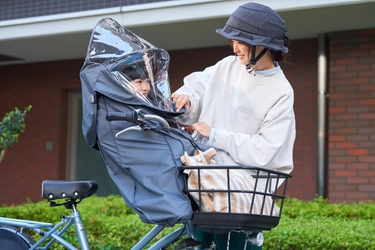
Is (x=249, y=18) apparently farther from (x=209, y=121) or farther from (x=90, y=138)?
(x=90, y=138)

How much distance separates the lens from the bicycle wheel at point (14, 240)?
3.46 metres

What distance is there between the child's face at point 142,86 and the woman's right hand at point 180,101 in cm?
21

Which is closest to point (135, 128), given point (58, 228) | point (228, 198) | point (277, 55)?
point (228, 198)

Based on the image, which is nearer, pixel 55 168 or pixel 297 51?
pixel 297 51

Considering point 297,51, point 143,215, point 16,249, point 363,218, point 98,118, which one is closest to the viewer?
point 143,215

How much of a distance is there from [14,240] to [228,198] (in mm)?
Result: 1545

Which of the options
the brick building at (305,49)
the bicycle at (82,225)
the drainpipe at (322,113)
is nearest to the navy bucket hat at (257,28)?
the bicycle at (82,225)

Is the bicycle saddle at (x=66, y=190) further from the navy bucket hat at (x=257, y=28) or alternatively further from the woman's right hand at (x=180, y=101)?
the navy bucket hat at (x=257, y=28)

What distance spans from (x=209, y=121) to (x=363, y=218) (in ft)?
16.7

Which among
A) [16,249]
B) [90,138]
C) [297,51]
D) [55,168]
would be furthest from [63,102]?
[90,138]

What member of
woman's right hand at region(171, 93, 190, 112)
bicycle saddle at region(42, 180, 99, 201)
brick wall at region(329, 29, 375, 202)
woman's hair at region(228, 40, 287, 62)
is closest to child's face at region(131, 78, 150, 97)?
woman's right hand at region(171, 93, 190, 112)

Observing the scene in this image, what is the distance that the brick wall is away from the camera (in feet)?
30.8

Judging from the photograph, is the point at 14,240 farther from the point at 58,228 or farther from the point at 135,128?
the point at 135,128

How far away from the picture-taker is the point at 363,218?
7555mm
